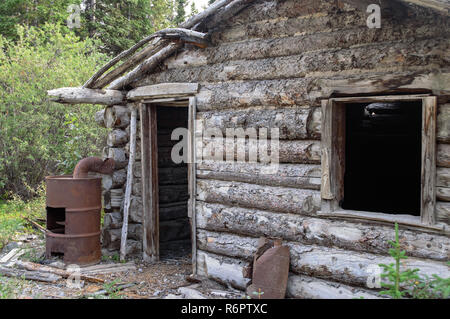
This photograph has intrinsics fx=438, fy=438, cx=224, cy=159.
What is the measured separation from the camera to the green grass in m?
8.30

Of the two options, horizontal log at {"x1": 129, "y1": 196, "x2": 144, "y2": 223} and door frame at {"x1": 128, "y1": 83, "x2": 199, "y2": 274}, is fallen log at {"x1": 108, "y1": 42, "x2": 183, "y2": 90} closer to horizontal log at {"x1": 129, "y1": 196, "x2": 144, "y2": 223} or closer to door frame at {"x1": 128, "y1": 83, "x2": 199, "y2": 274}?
door frame at {"x1": 128, "y1": 83, "x2": 199, "y2": 274}

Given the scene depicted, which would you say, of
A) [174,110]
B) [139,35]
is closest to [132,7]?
[139,35]

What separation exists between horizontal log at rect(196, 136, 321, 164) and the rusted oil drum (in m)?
1.88

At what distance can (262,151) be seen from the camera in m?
5.35

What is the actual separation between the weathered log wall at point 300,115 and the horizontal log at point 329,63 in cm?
1

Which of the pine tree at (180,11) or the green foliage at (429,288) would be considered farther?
the pine tree at (180,11)

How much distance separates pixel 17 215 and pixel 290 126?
24.5 ft

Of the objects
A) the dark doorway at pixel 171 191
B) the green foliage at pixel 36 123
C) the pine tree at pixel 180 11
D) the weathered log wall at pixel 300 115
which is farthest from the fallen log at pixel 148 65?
the pine tree at pixel 180 11

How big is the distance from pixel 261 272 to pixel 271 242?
38cm

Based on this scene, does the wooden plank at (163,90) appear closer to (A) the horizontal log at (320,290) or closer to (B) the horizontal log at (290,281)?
(B) the horizontal log at (290,281)

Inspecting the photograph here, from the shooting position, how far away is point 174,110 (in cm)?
787

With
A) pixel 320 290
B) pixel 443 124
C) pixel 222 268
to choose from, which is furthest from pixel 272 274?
pixel 443 124

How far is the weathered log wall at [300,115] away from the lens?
13.9 ft
